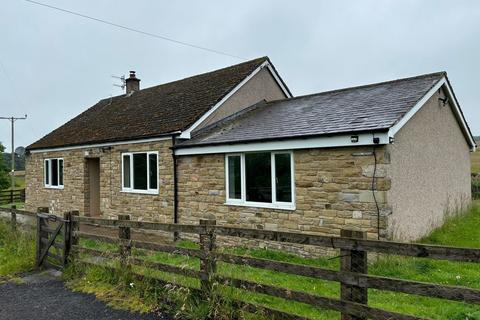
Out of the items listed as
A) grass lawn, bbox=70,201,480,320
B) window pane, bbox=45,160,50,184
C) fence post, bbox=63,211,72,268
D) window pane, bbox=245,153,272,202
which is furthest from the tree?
window pane, bbox=245,153,272,202

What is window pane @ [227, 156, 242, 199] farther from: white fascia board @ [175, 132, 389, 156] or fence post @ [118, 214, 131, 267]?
fence post @ [118, 214, 131, 267]

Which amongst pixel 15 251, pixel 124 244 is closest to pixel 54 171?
pixel 15 251

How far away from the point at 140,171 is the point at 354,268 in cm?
1035

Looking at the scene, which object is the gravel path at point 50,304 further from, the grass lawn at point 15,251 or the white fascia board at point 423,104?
the white fascia board at point 423,104

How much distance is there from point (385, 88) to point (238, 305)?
858cm

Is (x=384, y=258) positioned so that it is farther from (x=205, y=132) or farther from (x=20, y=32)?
(x=20, y=32)

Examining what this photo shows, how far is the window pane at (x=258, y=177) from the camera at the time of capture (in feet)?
30.2

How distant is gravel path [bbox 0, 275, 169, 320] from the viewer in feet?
16.1

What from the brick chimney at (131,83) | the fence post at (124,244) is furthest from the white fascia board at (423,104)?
the brick chimney at (131,83)

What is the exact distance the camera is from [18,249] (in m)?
8.17

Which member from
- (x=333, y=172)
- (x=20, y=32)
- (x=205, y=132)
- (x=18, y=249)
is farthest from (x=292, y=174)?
(x=20, y=32)

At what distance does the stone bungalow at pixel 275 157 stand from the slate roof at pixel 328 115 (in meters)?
0.05

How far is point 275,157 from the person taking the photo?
9.07m

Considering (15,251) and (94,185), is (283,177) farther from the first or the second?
(94,185)
